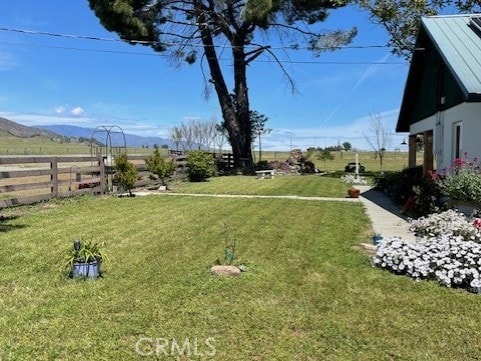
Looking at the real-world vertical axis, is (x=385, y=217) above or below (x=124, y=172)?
below

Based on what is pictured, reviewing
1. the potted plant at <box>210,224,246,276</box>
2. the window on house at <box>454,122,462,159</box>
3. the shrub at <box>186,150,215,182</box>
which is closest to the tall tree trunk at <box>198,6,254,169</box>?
the shrub at <box>186,150,215,182</box>

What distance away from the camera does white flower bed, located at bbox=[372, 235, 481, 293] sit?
4938mm

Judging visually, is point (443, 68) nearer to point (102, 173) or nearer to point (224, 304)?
point (224, 304)

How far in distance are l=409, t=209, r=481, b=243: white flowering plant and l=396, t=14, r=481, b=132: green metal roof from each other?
2499mm

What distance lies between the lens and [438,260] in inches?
204

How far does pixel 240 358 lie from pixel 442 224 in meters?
4.40

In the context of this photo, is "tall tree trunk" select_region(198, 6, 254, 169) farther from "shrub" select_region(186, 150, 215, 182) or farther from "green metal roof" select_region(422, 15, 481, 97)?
"green metal roof" select_region(422, 15, 481, 97)

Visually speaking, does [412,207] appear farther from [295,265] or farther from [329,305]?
[329,305]

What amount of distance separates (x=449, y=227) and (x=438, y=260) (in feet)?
4.09

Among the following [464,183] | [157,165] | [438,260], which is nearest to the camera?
[438,260]

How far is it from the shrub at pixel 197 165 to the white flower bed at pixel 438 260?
14701mm

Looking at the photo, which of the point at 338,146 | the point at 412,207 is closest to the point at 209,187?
the point at 412,207

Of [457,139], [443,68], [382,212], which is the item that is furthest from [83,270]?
[443,68]

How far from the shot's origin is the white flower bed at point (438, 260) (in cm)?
494
